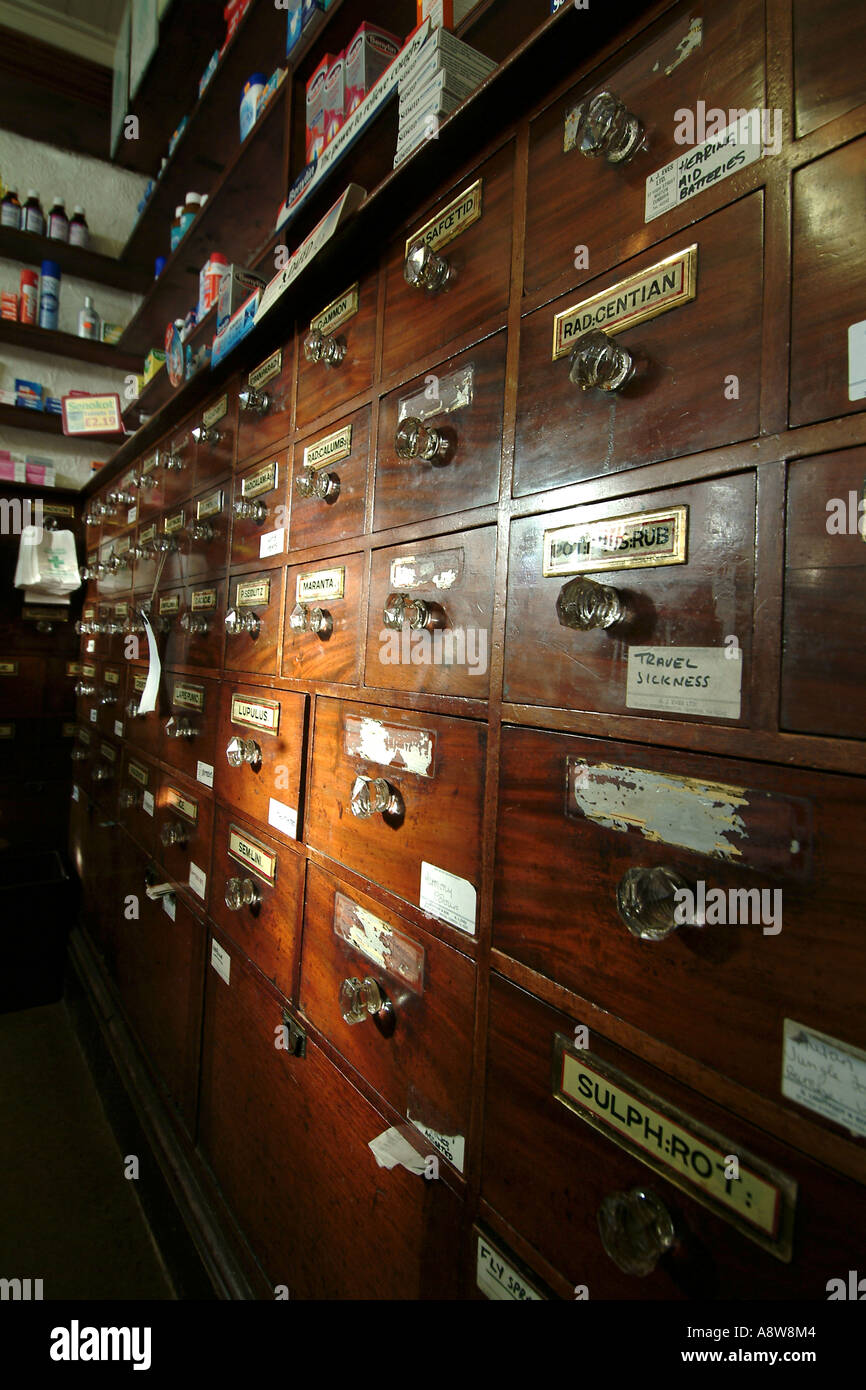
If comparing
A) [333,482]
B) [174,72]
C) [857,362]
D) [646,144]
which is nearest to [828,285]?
[857,362]

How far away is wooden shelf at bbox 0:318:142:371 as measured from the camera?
3283mm

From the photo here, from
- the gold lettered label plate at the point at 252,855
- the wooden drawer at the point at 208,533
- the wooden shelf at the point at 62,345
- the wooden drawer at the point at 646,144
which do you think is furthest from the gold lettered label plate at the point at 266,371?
the wooden shelf at the point at 62,345

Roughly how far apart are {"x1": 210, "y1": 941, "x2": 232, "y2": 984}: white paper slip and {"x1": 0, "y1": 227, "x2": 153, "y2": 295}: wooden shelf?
3566 mm

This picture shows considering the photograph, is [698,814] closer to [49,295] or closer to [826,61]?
[826,61]

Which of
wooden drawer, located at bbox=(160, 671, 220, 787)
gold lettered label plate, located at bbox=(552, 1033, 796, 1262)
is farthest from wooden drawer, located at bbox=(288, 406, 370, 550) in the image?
gold lettered label plate, located at bbox=(552, 1033, 796, 1262)

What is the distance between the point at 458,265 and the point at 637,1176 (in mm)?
1120

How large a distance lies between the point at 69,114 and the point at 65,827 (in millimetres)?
3687

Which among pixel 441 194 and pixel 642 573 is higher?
pixel 441 194

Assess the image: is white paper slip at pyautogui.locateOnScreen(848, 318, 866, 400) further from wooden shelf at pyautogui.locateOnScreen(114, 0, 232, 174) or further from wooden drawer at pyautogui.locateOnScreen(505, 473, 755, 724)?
wooden shelf at pyautogui.locateOnScreen(114, 0, 232, 174)

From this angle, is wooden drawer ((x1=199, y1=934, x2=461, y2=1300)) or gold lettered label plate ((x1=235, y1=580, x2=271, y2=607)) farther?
gold lettered label plate ((x1=235, y1=580, x2=271, y2=607))

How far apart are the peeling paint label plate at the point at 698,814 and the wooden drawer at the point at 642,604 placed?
6 cm
